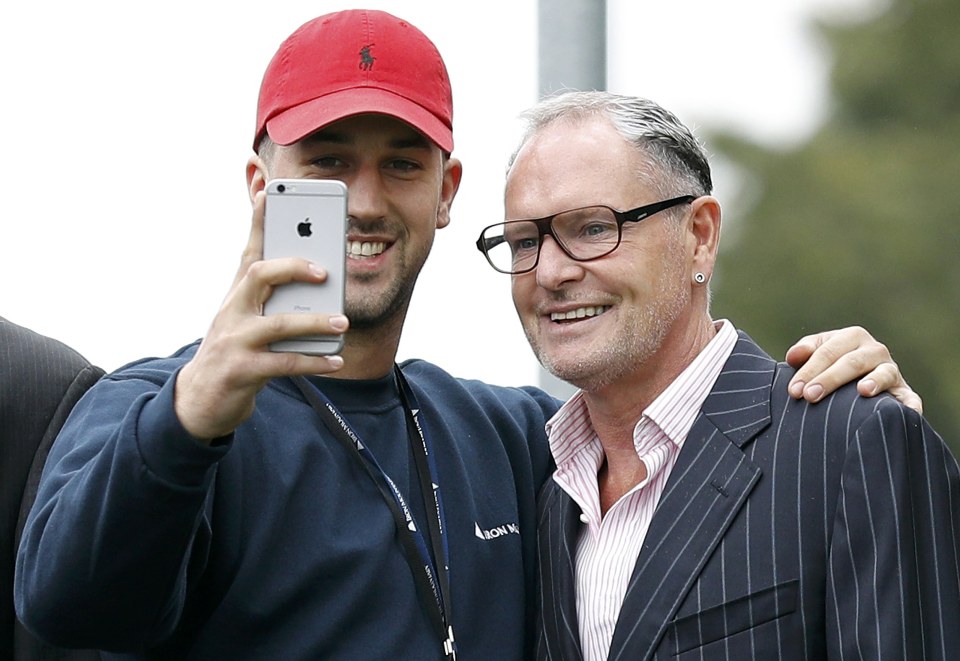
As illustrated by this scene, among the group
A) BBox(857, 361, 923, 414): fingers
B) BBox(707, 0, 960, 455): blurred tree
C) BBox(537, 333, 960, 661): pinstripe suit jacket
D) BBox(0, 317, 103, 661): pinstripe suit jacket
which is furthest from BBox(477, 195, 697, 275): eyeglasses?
BBox(707, 0, 960, 455): blurred tree

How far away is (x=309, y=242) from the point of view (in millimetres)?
2516

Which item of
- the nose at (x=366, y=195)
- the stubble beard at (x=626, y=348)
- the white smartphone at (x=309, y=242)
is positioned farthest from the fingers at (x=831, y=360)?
the white smartphone at (x=309, y=242)

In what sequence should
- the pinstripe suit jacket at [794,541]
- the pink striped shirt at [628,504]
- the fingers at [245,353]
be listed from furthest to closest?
1. the pink striped shirt at [628,504]
2. the pinstripe suit jacket at [794,541]
3. the fingers at [245,353]

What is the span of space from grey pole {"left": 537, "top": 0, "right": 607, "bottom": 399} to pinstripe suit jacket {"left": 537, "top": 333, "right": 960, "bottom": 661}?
1.02 m

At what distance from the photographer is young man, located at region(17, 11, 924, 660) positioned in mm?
2480

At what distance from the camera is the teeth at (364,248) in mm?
3354

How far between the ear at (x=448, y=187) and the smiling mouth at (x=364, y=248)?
1.09 feet

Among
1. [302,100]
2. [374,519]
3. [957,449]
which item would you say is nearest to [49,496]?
[374,519]

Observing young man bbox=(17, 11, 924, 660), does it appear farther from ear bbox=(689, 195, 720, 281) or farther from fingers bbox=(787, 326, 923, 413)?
ear bbox=(689, 195, 720, 281)

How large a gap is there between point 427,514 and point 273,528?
0.42m

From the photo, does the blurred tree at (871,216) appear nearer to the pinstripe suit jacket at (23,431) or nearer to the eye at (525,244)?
the eye at (525,244)

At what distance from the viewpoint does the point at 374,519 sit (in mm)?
3148

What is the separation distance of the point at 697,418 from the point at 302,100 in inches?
49.0

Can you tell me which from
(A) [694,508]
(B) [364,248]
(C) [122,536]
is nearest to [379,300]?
(B) [364,248]
